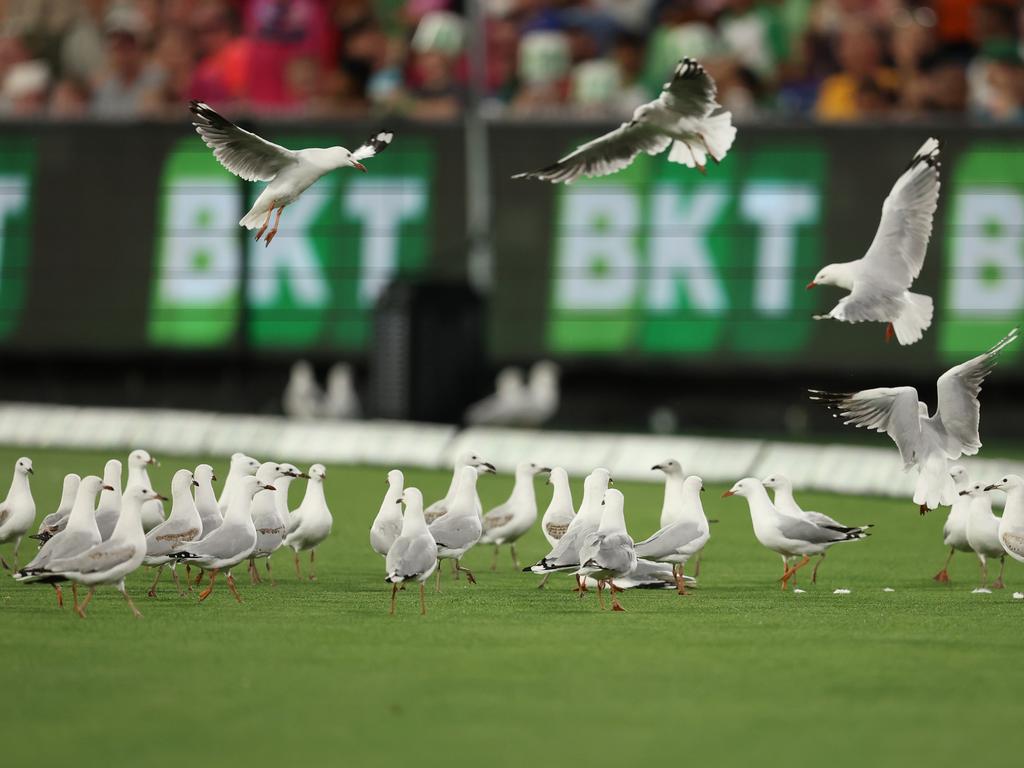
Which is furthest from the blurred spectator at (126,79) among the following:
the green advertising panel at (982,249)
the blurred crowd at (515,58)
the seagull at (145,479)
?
the seagull at (145,479)

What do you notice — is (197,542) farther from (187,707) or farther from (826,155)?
(826,155)

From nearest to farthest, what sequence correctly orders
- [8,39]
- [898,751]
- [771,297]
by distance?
[898,751] → [771,297] → [8,39]

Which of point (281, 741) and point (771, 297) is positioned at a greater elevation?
point (771, 297)

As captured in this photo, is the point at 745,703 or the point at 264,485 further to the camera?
the point at 264,485

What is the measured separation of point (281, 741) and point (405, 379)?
16.9 metres

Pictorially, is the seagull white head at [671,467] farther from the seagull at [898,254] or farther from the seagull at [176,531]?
the seagull at [176,531]

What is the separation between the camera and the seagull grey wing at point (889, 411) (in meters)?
13.8

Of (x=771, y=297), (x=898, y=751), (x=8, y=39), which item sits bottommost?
(x=898, y=751)

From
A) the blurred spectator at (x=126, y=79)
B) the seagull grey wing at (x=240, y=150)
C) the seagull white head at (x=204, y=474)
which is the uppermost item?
the blurred spectator at (x=126, y=79)

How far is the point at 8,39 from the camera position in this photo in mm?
29359

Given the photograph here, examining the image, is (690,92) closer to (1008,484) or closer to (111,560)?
(1008,484)

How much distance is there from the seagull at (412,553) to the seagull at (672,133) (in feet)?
6.77

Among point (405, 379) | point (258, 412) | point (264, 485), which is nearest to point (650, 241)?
point (405, 379)

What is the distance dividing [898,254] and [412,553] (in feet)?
12.3
